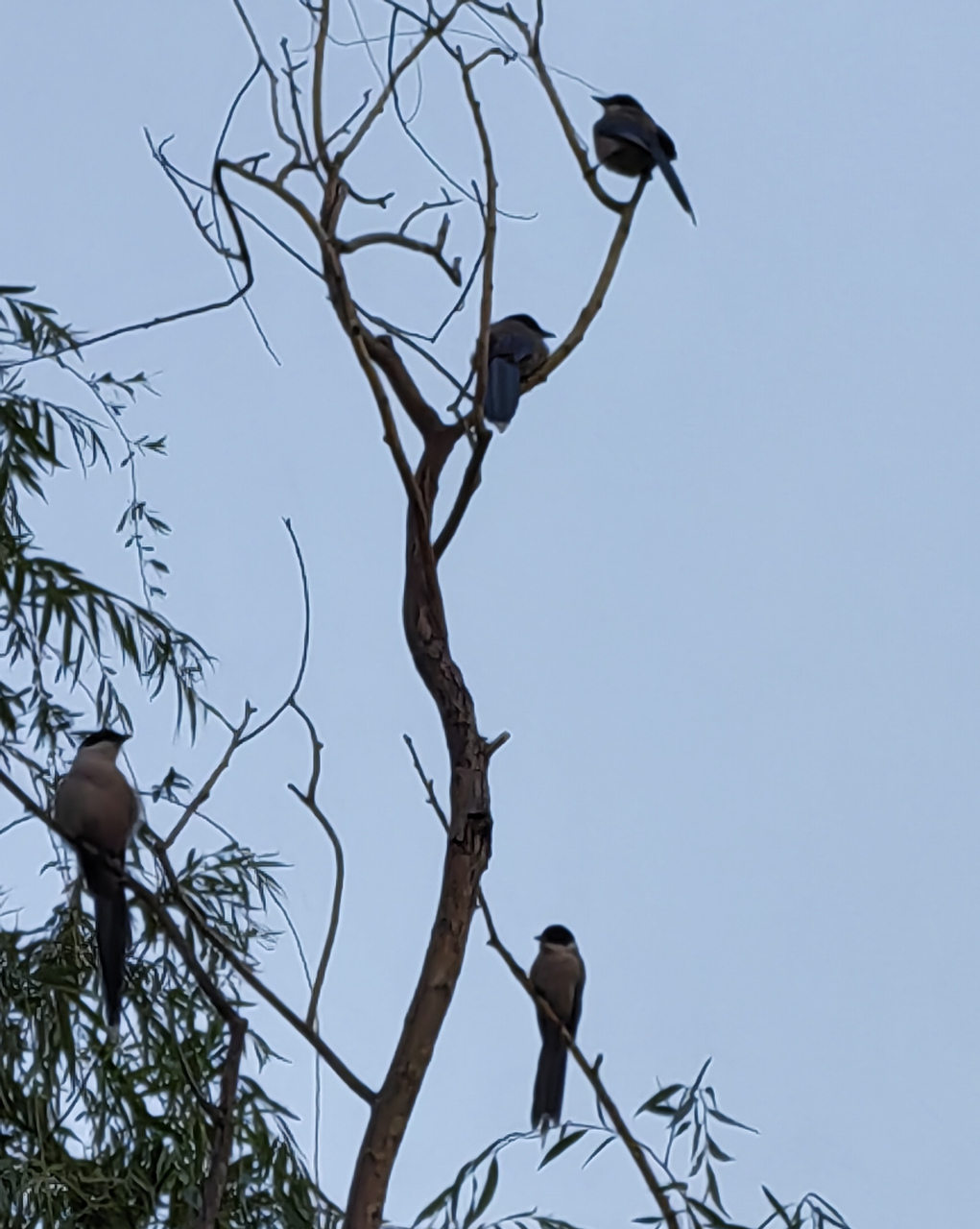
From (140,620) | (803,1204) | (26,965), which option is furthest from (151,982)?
(803,1204)

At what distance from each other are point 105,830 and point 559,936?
1.42m

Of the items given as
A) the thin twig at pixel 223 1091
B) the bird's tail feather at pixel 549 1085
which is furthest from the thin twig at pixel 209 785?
the bird's tail feather at pixel 549 1085

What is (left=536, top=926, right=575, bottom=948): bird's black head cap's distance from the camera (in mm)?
3967

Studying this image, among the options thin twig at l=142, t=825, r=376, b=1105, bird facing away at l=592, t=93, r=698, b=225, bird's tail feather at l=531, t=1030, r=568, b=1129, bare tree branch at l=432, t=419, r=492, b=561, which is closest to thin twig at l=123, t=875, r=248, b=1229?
thin twig at l=142, t=825, r=376, b=1105

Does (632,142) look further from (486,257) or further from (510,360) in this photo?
(486,257)

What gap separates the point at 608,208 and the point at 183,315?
0.68 metres

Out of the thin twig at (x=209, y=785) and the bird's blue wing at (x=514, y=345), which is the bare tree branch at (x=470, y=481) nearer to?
the thin twig at (x=209, y=785)

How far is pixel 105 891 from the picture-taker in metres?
2.82

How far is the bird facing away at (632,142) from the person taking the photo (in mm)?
3785

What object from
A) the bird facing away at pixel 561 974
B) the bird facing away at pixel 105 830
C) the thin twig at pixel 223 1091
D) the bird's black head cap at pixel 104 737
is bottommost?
the thin twig at pixel 223 1091

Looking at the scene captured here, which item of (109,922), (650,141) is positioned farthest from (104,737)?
(650,141)

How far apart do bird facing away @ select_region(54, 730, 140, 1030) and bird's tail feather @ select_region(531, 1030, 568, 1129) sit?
1.00 metres

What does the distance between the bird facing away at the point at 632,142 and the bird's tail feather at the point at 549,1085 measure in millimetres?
1772

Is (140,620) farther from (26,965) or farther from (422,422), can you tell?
(422,422)
